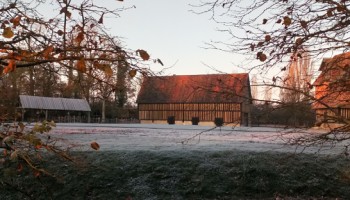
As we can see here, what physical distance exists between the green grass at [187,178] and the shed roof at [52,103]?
30259mm

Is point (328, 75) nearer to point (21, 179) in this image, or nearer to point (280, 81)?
point (280, 81)

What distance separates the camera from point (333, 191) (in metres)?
6.81

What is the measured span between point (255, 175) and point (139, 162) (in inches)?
86.6

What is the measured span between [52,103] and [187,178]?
35.2 meters

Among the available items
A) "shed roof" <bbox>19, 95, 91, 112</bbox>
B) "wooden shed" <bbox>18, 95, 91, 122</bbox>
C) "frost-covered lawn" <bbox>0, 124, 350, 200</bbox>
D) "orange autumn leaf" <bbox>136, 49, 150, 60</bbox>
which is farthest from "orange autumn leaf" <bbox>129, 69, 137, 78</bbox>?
"wooden shed" <bbox>18, 95, 91, 122</bbox>

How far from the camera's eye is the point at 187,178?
7027mm

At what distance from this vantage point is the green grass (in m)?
6.66

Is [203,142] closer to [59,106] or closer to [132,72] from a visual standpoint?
[132,72]

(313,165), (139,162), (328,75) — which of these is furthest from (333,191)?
(328,75)

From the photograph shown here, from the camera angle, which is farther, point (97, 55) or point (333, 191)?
point (333, 191)

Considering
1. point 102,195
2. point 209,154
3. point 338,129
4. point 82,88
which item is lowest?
point 102,195

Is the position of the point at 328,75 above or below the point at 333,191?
above

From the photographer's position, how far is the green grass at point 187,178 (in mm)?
6664

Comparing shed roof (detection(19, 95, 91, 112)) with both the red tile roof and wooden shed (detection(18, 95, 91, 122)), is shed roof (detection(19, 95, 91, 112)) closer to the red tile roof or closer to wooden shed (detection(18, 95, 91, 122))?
wooden shed (detection(18, 95, 91, 122))
